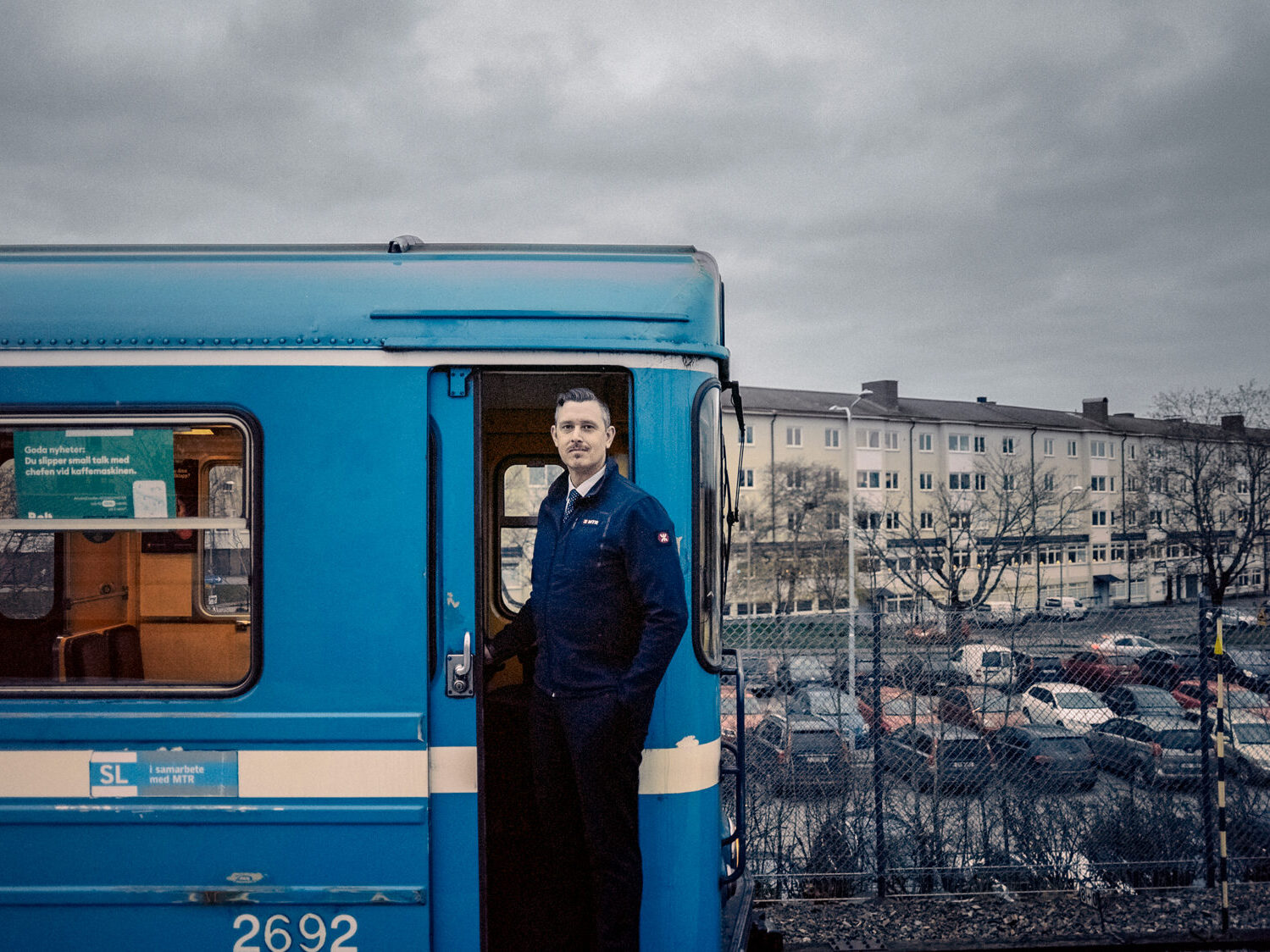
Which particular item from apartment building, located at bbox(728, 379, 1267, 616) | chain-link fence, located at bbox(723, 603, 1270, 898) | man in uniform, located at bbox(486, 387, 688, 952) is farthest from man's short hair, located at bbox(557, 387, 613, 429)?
apartment building, located at bbox(728, 379, 1267, 616)

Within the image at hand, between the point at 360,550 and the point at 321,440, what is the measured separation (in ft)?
1.29

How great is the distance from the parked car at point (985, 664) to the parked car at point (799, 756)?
1021 millimetres

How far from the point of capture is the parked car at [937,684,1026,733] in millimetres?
5785

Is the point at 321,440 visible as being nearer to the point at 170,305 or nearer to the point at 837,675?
the point at 170,305

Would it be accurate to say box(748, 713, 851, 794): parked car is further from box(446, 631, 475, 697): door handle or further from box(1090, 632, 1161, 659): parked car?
box(446, 631, 475, 697): door handle

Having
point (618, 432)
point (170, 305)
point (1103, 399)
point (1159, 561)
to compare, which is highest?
point (1103, 399)

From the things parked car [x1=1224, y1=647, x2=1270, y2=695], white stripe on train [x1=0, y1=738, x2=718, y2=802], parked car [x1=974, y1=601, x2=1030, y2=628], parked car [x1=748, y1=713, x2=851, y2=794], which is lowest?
parked car [x1=748, y1=713, x2=851, y2=794]

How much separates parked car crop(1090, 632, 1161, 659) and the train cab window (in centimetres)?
551

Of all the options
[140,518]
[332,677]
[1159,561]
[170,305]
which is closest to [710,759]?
[332,677]

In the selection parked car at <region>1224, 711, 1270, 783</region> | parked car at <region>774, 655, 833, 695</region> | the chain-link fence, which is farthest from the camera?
parked car at <region>1224, 711, 1270, 783</region>

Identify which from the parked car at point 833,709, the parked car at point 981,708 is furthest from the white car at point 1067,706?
the parked car at point 833,709

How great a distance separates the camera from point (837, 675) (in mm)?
5812

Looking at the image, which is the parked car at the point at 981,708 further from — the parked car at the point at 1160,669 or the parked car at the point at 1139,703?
the parked car at the point at 1160,669

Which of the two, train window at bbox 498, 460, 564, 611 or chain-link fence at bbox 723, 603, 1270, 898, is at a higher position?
train window at bbox 498, 460, 564, 611
